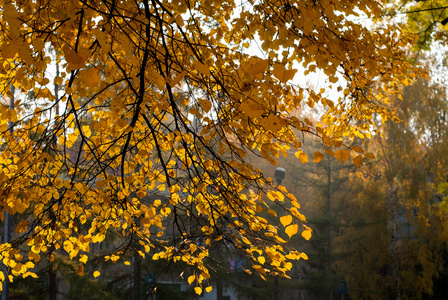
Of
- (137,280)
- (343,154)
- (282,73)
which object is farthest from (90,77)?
(137,280)

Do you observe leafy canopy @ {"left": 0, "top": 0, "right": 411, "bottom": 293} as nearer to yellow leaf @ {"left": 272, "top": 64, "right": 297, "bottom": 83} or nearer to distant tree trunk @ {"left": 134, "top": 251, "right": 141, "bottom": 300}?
yellow leaf @ {"left": 272, "top": 64, "right": 297, "bottom": 83}

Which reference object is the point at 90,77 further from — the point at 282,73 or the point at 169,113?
the point at 169,113

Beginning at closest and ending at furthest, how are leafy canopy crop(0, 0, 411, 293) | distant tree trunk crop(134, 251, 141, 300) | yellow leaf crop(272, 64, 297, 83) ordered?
yellow leaf crop(272, 64, 297, 83)
leafy canopy crop(0, 0, 411, 293)
distant tree trunk crop(134, 251, 141, 300)

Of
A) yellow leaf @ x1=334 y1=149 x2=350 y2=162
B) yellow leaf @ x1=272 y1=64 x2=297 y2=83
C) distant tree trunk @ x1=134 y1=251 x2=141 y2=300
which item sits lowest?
distant tree trunk @ x1=134 y1=251 x2=141 y2=300

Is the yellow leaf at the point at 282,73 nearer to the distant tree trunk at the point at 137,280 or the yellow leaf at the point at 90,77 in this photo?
the yellow leaf at the point at 90,77

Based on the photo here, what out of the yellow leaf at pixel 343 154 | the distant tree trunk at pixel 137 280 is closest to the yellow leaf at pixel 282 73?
the yellow leaf at pixel 343 154

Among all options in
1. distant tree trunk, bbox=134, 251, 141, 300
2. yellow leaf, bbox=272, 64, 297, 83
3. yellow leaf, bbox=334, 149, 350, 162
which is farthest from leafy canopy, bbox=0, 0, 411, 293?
distant tree trunk, bbox=134, 251, 141, 300

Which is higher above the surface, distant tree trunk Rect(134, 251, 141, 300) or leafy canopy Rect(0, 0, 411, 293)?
leafy canopy Rect(0, 0, 411, 293)

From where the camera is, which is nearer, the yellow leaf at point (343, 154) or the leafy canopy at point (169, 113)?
the yellow leaf at point (343, 154)

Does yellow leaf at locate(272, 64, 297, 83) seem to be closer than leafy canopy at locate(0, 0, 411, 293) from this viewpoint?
Yes

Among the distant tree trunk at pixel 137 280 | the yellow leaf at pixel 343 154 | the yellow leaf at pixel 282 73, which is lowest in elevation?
the distant tree trunk at pixel 137 280

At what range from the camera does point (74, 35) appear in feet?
9.93

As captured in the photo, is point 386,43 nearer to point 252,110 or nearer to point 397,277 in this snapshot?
point 252,110

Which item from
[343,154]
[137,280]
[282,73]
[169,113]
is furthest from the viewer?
[137,280]
